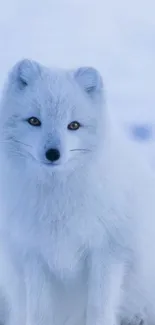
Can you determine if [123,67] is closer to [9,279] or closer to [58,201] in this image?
[58,201]

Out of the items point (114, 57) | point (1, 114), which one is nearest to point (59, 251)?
point (1, 114)

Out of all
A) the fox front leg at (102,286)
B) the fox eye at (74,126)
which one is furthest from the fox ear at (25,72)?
the fox front leg at (102,286)

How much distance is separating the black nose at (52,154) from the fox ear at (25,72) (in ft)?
0.58

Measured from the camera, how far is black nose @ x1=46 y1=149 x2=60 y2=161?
1122 millimetres

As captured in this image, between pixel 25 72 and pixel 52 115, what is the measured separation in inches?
4.7

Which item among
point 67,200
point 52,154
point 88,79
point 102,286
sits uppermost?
point 88,79

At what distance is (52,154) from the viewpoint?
3.68ft

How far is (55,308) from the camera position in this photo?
54.8 inches

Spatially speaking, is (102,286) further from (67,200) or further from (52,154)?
(52,154)

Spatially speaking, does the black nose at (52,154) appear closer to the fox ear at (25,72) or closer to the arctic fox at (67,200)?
the arctic fox at (67,200)

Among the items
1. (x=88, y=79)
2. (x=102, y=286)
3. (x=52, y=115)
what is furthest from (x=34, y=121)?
(x=102, y=286)

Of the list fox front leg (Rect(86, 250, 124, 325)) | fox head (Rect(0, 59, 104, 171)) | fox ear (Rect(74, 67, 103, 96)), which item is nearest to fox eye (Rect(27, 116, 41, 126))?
fox head (Rect(0, 59, 104, 171))

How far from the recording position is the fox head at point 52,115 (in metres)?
1.15

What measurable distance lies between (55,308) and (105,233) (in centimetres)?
28
